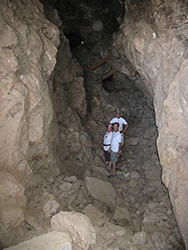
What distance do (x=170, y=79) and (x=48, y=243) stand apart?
2.71 m

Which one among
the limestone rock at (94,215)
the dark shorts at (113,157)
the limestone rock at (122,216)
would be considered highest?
the dark shorts at (113,157)

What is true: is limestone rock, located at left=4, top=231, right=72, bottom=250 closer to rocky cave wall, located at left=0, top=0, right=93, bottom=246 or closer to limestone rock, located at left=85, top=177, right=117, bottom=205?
rocky cave wall, located at left=0, top=0, right=93, bottom=246

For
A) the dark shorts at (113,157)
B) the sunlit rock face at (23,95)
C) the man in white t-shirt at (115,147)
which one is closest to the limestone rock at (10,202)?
the sunlit rock face at (23,95)

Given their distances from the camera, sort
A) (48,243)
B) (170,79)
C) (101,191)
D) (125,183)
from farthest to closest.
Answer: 1. (125,183)
2. (101,191)
3. (170,79)
4. (48,243)

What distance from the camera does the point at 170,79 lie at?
2.90 metres

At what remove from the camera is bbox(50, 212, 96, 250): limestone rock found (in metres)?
2.24

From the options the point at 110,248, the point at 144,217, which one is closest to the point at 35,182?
the point at 110,248

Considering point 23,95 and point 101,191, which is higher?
point 23,95

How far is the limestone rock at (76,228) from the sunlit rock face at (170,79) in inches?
50.0

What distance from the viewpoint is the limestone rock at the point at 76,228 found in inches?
88.2

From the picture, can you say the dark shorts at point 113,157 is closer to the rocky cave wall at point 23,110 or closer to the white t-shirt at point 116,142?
the white t-shirt at point 116,142

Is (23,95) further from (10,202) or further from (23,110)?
(10,202)

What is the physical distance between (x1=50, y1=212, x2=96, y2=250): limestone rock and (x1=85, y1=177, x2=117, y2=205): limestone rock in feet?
4.67

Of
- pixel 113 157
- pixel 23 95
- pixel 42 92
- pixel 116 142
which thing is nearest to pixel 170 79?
pixel 42 92
